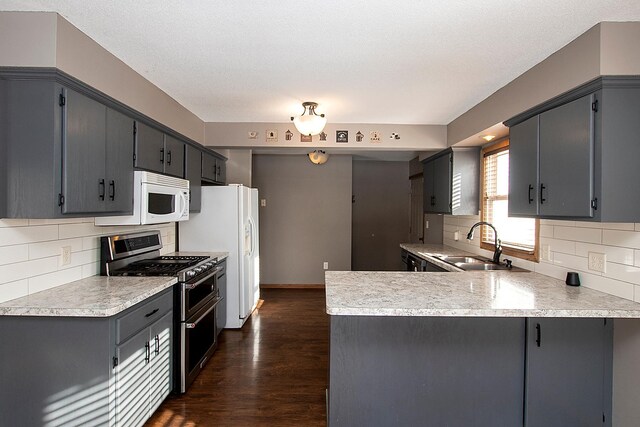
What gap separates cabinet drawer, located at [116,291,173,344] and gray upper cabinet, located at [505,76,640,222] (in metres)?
2.52

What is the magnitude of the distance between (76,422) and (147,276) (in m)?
0.96

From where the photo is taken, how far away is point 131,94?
253 cm

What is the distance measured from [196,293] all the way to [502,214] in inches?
112

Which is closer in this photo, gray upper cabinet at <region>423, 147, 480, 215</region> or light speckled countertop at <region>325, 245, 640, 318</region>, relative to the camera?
light speckled countertop at <region>325, 245, 640, 318</region>

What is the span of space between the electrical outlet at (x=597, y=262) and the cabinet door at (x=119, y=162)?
3.02 m

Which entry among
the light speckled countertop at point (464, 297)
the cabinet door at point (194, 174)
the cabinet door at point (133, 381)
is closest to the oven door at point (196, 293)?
the cabinet door at point (133, 381)

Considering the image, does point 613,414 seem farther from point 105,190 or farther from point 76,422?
point 105,190

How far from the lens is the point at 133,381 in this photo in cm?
205

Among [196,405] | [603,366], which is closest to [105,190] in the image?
[196,405]

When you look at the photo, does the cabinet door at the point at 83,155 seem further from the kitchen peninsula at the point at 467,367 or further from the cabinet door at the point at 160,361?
the kitchen peninsula at the point at 467,367

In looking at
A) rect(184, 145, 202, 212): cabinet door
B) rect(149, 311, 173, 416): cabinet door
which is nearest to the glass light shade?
rect(184, 145, 202, 212): cabinet door

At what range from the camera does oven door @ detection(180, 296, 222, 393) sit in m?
2.62

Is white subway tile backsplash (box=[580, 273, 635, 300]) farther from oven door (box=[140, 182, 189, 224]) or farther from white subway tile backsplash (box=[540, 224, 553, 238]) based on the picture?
oven door (box=[140, 182, 189, 224])

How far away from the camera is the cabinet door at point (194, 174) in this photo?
3.53 meters
